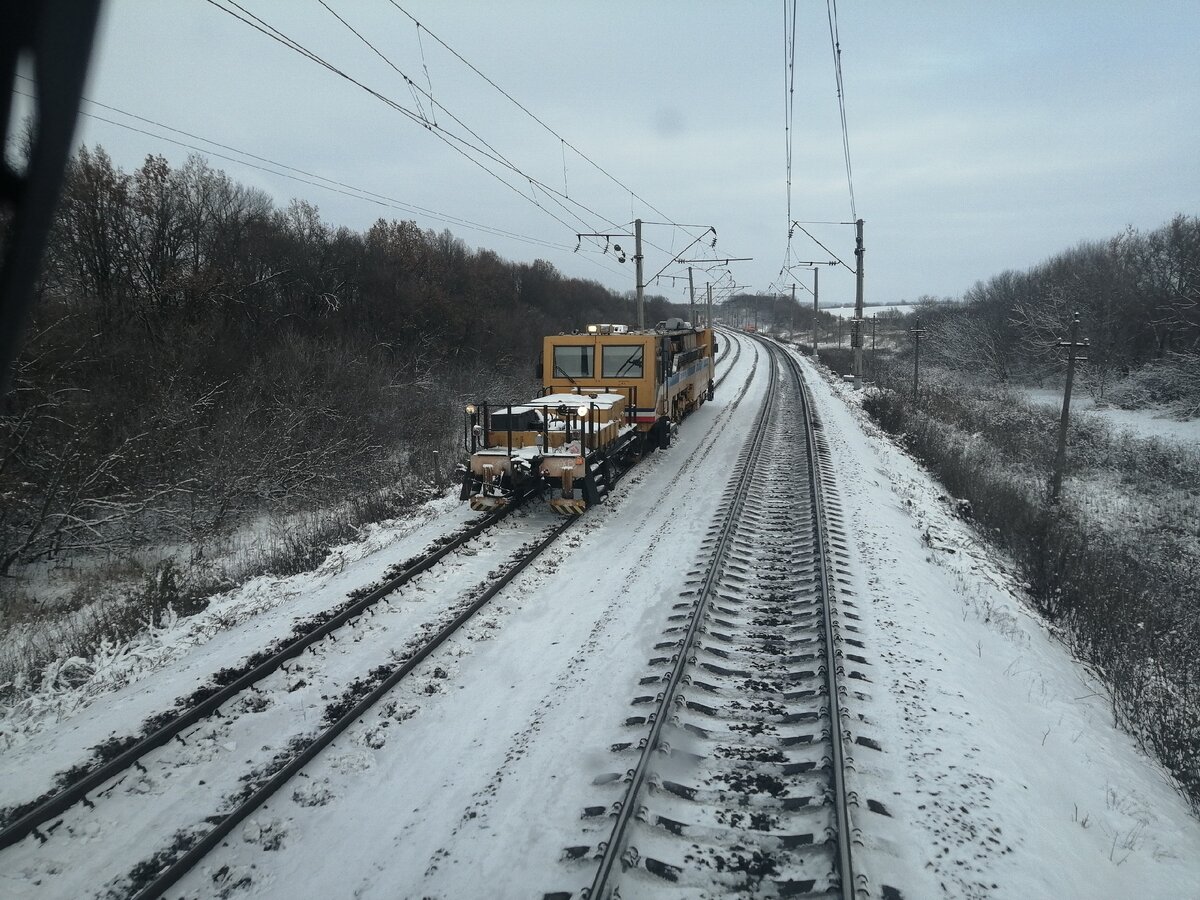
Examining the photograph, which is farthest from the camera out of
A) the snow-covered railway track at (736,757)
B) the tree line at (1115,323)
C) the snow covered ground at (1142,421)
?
the tree line at (1115,323)

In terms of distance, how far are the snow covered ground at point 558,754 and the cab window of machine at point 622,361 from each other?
22.9ft

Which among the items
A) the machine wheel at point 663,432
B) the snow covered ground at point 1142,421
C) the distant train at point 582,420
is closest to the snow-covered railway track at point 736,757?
the distant train at point 582,420

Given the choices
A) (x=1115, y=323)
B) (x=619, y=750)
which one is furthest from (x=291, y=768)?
(x=1115, y=323)

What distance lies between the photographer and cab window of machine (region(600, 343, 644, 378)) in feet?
49.2

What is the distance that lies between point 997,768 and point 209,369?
16.4 metres

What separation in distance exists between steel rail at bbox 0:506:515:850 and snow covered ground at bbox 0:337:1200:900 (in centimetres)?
14

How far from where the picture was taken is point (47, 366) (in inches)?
444

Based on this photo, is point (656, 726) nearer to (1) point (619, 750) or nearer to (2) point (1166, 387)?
(1) point (619, 750)

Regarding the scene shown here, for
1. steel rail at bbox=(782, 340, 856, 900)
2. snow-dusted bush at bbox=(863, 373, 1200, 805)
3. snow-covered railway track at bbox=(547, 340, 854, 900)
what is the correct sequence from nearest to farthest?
steel rail at bbox=(782, 340, 856, 900) → snow-covered railway track at bbox=(547, 340, 854, 900) → snow-dusted bush at bbox=(863, 373, 1200, 805)

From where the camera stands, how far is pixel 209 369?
1564cm

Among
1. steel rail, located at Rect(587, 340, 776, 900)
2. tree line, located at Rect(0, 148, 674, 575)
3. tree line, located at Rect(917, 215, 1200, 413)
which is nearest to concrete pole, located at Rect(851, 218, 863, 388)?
tree line, located at Rect(917, 215, 1200, 413)

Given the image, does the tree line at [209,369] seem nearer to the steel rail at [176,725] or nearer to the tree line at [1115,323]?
the steel rail at [176,725]

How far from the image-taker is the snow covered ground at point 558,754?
13.1 ft

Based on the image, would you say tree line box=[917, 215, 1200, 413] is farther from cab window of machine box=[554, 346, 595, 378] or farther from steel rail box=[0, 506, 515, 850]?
steel rail box=[0, 506, 515, 850]
